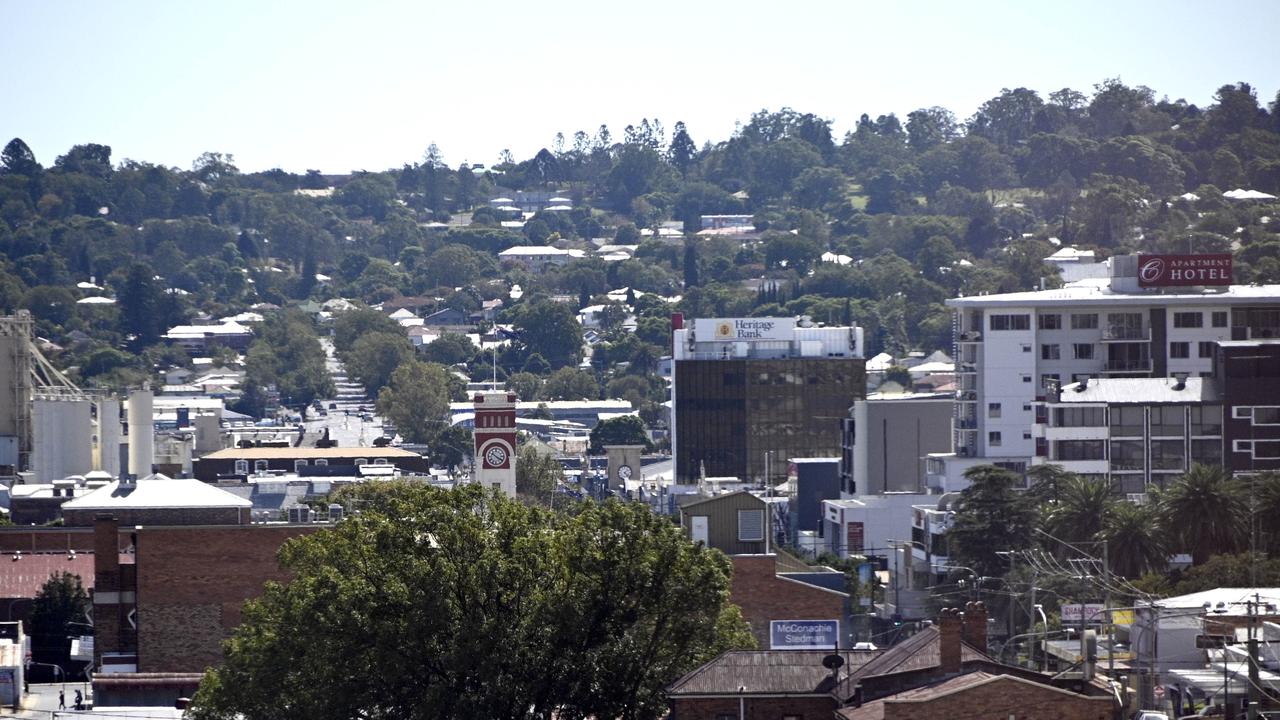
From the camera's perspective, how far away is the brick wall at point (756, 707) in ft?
187

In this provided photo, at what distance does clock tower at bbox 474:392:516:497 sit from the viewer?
101 meters

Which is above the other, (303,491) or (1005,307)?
(1005,307)

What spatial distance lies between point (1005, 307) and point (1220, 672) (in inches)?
3231

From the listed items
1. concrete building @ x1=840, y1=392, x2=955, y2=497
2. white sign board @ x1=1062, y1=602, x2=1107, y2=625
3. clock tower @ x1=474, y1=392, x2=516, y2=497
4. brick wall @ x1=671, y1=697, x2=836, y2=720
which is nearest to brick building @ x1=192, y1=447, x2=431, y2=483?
concrete building @ x1=840, y1=392, x2=955, y2=497

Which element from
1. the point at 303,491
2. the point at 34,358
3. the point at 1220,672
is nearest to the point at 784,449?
the point at 303,491

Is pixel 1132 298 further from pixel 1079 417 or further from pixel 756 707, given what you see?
pixel 756 707

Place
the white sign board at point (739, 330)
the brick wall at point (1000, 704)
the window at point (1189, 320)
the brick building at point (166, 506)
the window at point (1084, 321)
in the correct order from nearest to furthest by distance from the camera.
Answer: the brick wall at point (1000, 704), the brick building at point (166, 506), the window at point (1189, 320), the window at point (1084, 321), the white sign board at point (739, 330)

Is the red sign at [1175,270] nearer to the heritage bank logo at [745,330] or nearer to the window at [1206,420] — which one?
the window at [1206,420]

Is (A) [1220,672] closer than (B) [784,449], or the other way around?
(A) [1220,672]

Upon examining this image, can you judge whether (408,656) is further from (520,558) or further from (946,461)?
(946,461)

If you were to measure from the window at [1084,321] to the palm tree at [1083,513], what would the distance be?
38.3m

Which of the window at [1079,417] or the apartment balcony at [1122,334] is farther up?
the apartment balcony at [1122,334]

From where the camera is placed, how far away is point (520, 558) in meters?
59.8

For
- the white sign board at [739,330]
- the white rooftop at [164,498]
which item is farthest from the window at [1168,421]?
the white sign board at [739,330]
